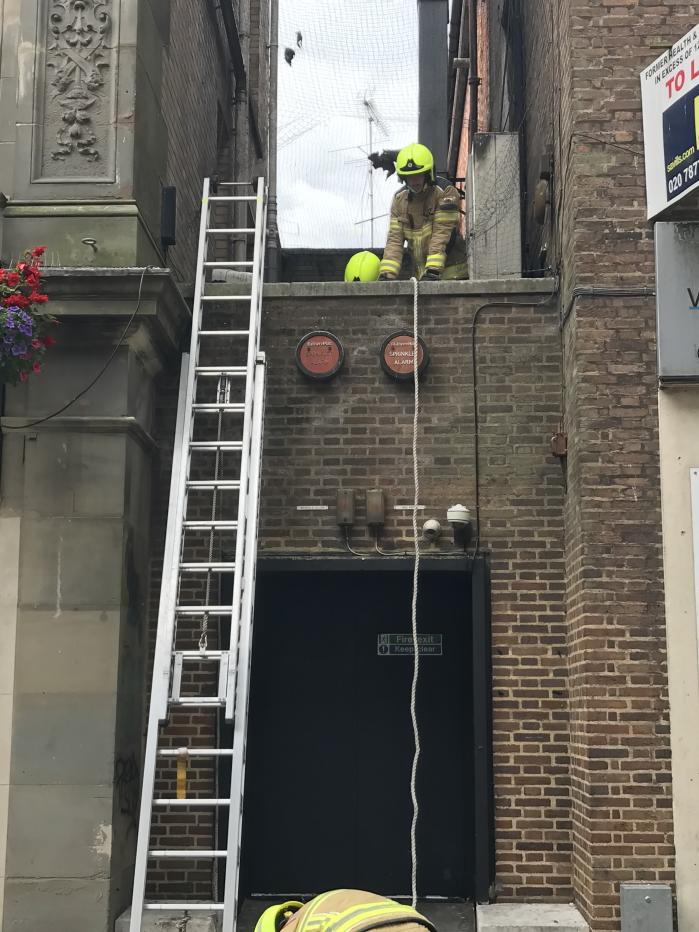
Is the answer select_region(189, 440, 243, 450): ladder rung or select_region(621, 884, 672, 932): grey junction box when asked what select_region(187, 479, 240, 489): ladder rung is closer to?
select_region(189, 440, 243, 450): ladder rung

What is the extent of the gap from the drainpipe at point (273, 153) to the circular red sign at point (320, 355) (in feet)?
25.8

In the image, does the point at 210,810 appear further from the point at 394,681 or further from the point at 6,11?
the point at 6,11

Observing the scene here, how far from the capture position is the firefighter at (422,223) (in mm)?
10195

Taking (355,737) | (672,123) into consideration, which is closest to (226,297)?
(672,123)

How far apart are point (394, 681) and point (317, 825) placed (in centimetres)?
125

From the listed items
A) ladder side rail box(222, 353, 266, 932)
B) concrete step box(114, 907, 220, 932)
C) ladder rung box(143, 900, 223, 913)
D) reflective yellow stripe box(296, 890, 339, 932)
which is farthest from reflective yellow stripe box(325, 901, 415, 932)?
concrete step box(114, 907, 220, 932)

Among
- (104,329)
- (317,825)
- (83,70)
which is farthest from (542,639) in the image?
(83,70)

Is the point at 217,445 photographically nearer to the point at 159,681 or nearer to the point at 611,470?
the point at 159,681

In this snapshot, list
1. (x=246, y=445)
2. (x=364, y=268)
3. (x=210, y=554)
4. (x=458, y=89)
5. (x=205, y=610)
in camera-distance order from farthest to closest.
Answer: (x=458, y=89) < (x=364, y=268) < (x=210, y=554) < (x=246, y=445) < (x=205, y=610)

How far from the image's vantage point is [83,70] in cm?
813

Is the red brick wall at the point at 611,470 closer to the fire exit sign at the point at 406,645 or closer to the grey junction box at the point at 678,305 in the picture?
the grey junction box at the point at 678,305

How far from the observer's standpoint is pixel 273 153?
56.3 feet

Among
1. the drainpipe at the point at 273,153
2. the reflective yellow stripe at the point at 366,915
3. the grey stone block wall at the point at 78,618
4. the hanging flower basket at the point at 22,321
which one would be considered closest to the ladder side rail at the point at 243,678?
the grey stone block wall at the point at 78,618

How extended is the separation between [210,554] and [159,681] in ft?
3.51
